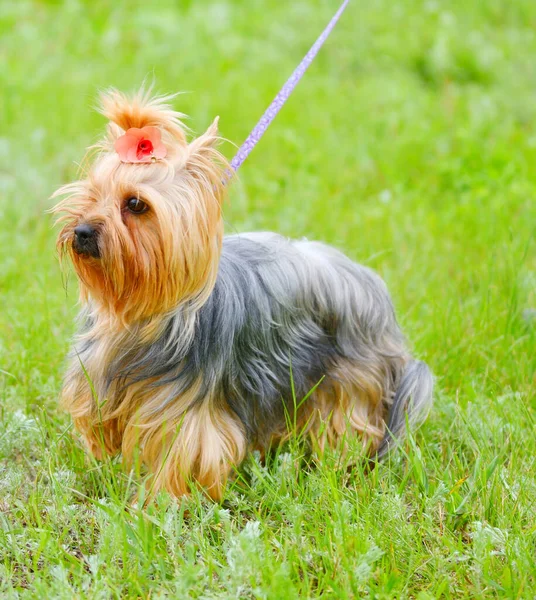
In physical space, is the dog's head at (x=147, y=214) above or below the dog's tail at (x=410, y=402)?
above

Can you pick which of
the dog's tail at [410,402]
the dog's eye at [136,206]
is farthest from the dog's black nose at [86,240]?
the dog's tail at [410,402]

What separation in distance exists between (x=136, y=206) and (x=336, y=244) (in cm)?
263

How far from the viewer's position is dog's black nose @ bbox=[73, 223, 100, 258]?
2.76 meters

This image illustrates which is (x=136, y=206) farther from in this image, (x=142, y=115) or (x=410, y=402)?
(x=410, y=402)

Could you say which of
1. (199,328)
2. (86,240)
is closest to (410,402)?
(199,328)

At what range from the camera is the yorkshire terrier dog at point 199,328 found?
9.27 ft

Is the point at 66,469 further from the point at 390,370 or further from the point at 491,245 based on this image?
the point at 491,245

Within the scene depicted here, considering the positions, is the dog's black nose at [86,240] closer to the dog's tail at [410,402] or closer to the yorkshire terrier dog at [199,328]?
the yorkshire terrier dog at [199,328]

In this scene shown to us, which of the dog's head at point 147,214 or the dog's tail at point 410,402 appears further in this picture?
the dog's tail at point 410,402

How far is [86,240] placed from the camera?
2777 millimetres

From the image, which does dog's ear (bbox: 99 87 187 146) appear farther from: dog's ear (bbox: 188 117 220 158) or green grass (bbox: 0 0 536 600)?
green grass (bbox: 0 0 536 600)

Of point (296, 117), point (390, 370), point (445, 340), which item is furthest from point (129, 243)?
point (296, 117)

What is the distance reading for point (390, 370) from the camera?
3721 mm

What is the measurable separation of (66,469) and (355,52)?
653 cm
